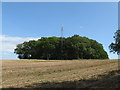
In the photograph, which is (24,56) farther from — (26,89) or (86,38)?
(26,89)

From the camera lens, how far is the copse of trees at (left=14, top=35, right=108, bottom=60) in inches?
2452

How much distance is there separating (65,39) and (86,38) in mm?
8691

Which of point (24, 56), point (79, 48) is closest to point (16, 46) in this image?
point (24, 56)

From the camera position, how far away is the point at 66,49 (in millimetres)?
65375

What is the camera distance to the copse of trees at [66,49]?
204 feet

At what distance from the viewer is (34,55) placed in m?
68.7

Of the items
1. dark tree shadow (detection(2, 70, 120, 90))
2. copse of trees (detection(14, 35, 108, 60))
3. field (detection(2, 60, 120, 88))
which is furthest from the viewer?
copse of trees (detection(14, 35, 108, 60))

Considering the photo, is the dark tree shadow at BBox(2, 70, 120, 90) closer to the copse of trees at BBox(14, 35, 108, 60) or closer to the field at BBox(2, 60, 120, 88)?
the field at BBox(2, 60, 120, 88)

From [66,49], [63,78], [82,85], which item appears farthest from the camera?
[66,49]

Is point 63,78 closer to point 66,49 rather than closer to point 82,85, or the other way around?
point 82,85

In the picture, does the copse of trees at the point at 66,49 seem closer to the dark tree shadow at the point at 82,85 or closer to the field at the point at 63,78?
the field at the point at 63,78

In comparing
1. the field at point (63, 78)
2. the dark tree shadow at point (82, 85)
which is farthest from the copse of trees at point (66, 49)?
the dark tree shadow at point (82, 85)

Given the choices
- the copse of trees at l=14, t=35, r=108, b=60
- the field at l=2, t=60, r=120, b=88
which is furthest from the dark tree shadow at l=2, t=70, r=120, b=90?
the copse of trees at l=14, t=35, r=108, b=60

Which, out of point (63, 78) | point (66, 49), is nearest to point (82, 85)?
point (63, 78)
